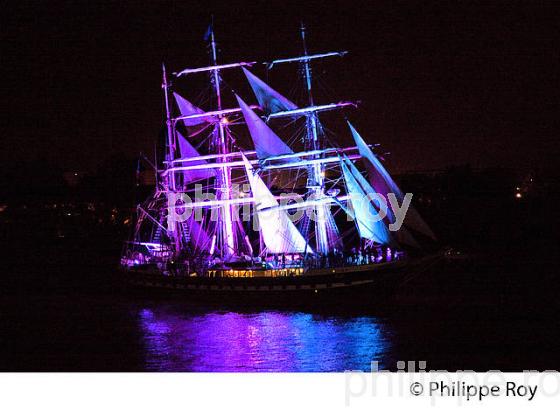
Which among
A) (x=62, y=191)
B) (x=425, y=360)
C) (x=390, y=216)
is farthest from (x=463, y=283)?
(x=62, y=191)

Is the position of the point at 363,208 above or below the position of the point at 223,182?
below

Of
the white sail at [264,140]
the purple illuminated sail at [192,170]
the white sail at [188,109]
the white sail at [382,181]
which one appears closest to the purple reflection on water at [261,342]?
the white sail at [382,181]

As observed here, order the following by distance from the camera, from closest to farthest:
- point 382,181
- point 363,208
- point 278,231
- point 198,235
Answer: point 382,181 < point 363,208 < point 278,231 < point 198,235

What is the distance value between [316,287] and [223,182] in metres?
12.8

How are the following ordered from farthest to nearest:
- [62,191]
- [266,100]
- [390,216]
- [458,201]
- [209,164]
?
[62,191], [458,201], [209,164], [266,100], [390,216]

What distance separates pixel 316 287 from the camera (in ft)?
137

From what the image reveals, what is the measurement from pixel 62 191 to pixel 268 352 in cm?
8877

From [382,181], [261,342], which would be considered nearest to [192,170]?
[382,181]

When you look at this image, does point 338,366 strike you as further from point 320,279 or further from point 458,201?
point 458,201

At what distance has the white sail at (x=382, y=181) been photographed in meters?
41.0

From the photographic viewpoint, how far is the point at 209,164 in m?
50.9

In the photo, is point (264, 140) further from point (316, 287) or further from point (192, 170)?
point (316, 287)

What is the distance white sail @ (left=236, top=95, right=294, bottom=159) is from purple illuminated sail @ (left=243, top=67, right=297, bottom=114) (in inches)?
38.4

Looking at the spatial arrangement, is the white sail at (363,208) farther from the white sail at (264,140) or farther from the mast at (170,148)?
the mast at (170,148)
